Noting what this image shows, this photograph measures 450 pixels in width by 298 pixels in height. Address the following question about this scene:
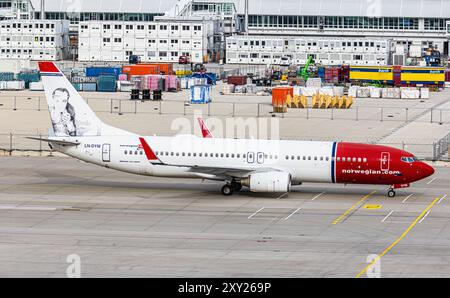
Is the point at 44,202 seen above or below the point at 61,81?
below

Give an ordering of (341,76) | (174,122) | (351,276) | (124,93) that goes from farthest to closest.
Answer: (341,76) < (124,93) < (174,122) < (351,276)

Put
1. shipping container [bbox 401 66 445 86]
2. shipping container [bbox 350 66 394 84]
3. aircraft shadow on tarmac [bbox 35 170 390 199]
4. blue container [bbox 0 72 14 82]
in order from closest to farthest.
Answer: aircraft shadow on tarmac [bbox 35 170 390 199] < blue container [bbox 0 72 14 82] < shipping container [bbox 401 66 445 86] < shipping container [bbox 350 66 394 84]

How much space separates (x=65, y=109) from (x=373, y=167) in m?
21.4

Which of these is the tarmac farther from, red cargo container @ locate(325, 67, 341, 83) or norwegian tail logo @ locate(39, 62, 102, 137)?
red cargo container @ locate(325, 67, 341, 83)

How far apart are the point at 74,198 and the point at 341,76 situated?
11102 cm

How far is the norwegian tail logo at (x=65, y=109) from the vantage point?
245ft

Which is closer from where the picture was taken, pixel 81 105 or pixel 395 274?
pixel 395 274

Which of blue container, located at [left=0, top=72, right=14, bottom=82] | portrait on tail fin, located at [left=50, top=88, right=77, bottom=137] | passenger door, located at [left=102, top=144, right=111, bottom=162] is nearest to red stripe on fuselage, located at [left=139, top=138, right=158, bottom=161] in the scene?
passenger door, located at [left=102, top=144, right=111, bottom=162]

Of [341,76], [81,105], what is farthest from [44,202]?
[341,76]

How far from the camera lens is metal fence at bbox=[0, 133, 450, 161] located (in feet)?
300

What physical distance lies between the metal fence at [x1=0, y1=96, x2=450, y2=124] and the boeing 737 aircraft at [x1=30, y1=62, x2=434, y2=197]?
48264mm

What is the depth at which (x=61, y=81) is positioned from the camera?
2963 inches
